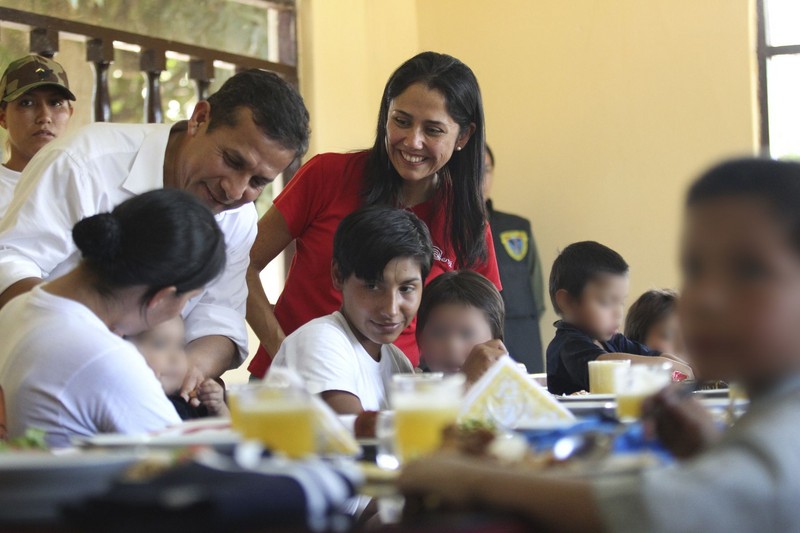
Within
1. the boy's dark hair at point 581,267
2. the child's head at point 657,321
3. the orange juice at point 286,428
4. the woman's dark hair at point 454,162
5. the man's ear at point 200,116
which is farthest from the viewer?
the child's head at point 657,321

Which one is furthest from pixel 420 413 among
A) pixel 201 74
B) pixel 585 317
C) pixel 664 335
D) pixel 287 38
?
pixel 287 38

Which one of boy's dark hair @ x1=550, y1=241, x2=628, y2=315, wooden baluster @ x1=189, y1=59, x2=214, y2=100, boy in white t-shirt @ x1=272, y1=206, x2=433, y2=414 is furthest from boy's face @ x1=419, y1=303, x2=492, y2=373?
wooden baluster @ x1=189, y1=59, x2=214, y2=100

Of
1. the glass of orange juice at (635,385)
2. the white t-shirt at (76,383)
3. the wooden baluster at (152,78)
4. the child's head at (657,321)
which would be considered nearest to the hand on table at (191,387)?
the white t-shirt at (76,383)

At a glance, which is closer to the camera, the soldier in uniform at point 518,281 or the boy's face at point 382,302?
the boy's face at point 382,302

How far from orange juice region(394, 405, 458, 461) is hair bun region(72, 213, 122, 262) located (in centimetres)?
64

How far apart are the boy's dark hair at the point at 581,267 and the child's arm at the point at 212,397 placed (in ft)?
5.20

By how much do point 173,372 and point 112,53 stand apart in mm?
2415

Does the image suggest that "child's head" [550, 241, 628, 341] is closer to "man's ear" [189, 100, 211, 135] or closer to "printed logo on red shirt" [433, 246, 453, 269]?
"printed logo on red shirt" [433, 246, 453, 269]

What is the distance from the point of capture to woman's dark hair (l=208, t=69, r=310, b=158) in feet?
7.75

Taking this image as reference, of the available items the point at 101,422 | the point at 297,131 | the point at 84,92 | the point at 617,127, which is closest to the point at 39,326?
the point at 101,422

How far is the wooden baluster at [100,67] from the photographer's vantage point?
4.49 meters

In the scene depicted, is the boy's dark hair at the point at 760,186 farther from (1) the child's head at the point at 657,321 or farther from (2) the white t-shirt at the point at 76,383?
(1) the child's head at the point at 657,321

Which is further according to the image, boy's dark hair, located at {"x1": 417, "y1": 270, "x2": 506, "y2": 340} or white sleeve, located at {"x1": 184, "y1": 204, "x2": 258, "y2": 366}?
boy's dark hair, located at {"x1": 417, "y1": 270, "x2": 506, "y2": 340}

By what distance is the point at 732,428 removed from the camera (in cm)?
109
